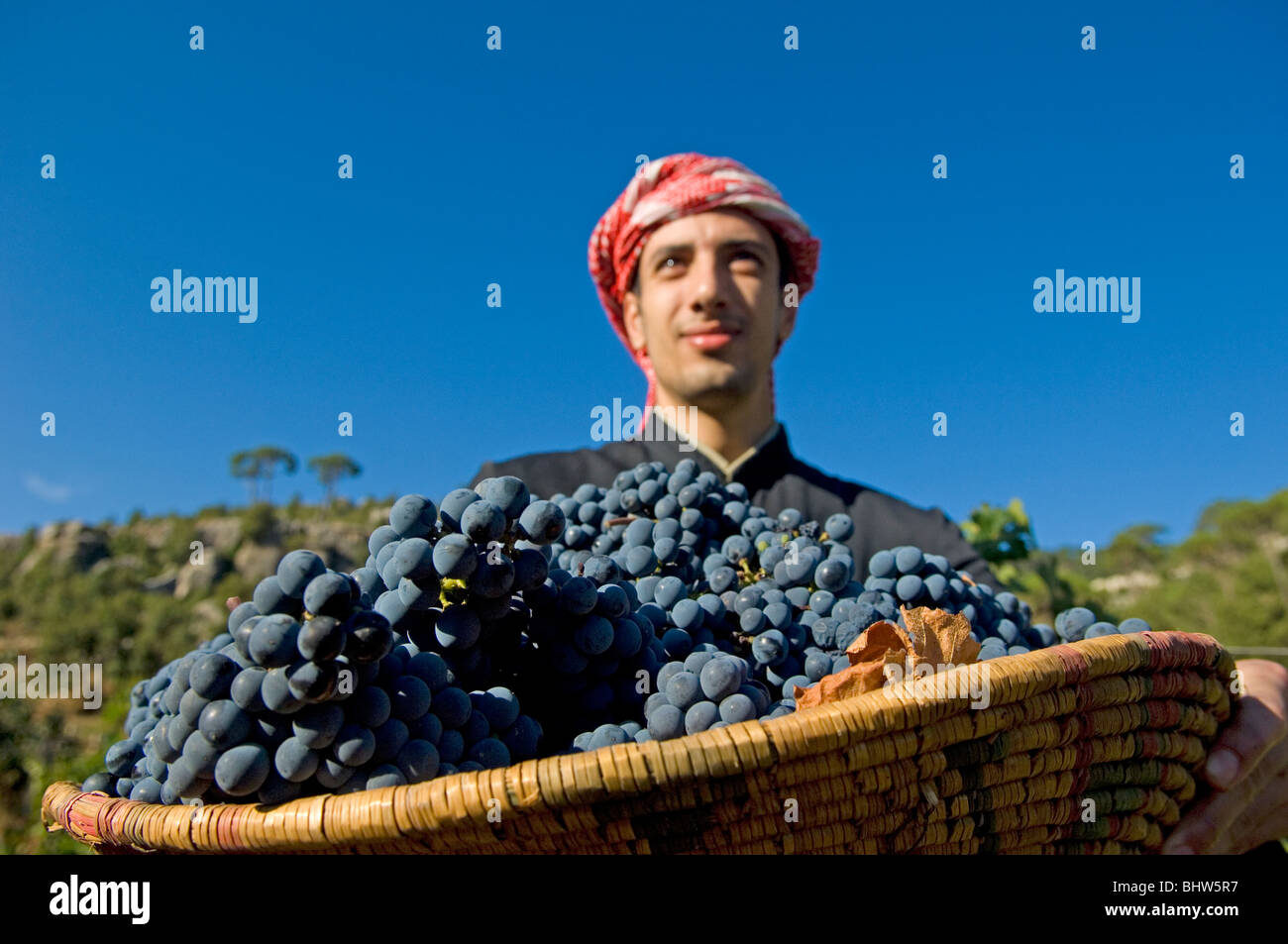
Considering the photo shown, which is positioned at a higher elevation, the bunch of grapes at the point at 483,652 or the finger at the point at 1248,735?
the bunch of grapes at the point at 483,652

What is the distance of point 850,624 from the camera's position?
1.22 metres

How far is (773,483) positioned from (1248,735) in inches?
69.9

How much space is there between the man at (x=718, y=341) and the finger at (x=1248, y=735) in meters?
1.25

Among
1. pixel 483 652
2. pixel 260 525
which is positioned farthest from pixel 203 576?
pixel 483 652

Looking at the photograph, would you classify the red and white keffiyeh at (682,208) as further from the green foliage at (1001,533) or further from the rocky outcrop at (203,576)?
the rocky outcrop at (203,576)

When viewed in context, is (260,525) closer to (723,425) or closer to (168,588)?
(168,588)

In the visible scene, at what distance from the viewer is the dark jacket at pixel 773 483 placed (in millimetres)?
2664

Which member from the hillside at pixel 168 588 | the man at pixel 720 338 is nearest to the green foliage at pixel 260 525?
the hillside at pixel 168 588

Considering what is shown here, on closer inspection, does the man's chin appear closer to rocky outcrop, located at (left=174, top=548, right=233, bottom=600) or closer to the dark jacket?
the dark jacket

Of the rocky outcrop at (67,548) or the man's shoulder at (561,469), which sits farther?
the rocky outcrop at (67,548)

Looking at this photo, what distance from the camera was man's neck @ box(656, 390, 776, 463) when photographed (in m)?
2.82
